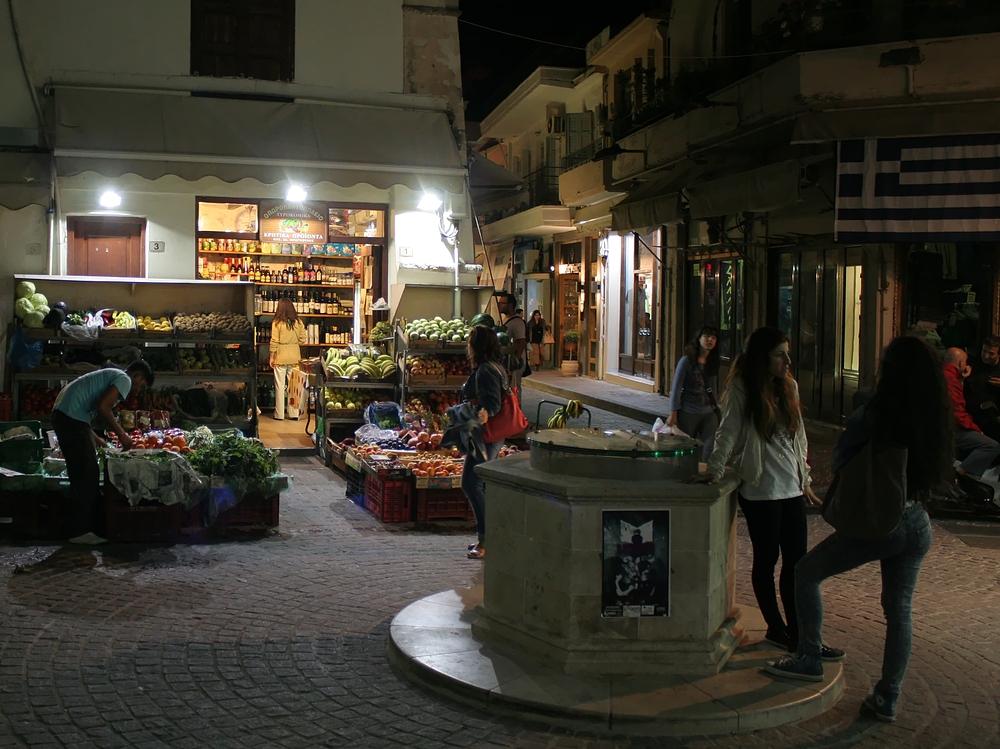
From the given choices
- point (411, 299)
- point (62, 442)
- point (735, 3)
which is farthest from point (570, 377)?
point (62, 442)

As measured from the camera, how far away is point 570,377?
28375mm

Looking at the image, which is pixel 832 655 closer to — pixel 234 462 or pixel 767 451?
pixel 767 451

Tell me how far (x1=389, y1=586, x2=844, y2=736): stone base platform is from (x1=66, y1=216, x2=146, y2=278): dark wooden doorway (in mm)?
10906

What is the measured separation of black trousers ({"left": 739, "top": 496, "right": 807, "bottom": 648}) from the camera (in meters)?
5.91

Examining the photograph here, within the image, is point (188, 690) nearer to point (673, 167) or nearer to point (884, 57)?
point (884, 57)

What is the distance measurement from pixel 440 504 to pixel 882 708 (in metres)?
5.55

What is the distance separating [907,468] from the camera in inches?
197

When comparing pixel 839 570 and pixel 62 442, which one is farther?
pixel 62 442

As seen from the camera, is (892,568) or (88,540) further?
(88,540)

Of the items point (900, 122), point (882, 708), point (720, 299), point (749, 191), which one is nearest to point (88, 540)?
point (882, 708)

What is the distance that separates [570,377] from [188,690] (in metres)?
23.2

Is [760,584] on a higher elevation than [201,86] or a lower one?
lower

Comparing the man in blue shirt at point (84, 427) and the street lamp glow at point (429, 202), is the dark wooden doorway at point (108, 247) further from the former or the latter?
the man in blue shirt at point (84, 427)

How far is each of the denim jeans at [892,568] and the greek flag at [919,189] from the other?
325 inches
